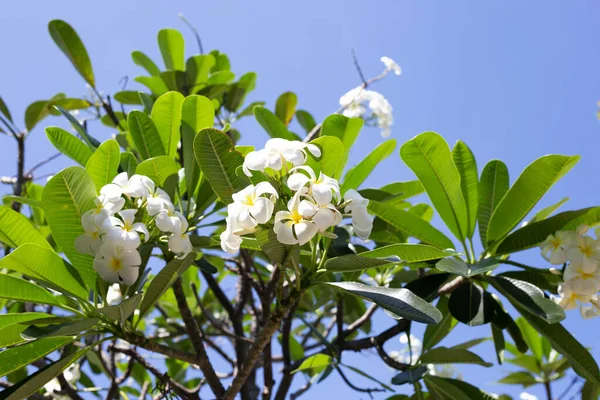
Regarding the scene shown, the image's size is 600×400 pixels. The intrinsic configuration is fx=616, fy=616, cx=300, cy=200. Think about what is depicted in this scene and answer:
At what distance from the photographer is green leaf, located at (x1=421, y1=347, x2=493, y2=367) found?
1.77m

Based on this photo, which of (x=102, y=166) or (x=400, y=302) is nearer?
(x=400, y=302)

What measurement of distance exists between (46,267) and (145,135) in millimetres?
447

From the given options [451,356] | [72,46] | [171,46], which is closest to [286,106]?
[171,46]

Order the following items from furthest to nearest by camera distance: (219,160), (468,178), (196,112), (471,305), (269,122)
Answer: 1. (269,122)
2. (468,178)
3. (471,305)
4. (196,112)
5. (219,160)

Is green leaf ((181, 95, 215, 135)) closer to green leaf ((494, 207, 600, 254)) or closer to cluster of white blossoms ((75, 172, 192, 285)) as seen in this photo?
cluster of white blossoms ((75, 172, 192, 285))

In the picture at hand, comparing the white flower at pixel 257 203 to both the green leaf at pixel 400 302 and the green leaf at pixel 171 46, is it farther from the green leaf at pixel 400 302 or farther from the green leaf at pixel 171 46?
the green leaf at pixel 171 46

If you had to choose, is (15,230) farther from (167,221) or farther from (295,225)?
(295,225)

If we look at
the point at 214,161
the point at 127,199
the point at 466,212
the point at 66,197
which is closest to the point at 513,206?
the point at 466,212

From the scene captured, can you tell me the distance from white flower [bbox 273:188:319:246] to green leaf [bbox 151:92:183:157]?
2.02 ft

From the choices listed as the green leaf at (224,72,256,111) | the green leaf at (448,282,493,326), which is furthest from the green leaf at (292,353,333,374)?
the green leaf at (224,72,256,111)

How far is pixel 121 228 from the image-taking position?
121 cm

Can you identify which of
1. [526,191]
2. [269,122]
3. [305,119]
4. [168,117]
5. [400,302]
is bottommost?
[400,302]

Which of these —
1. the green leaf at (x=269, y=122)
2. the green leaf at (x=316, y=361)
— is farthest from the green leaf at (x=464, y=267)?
the green leaf at (x=269, y=122)

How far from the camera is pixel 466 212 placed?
5.54 feet
